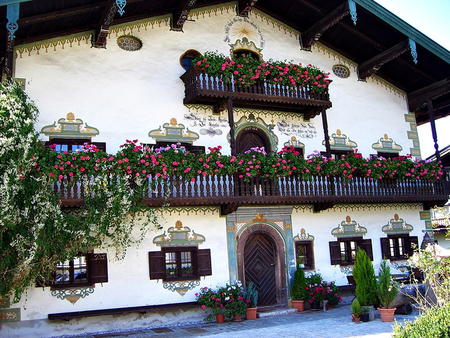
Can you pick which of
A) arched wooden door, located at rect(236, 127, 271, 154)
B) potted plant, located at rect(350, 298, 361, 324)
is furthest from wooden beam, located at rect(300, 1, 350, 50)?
potted plant, located at rect(350, 298, 361, 324)

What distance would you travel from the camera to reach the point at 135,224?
537 inches

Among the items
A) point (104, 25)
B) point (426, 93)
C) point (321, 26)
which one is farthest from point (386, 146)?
point (104, 25)

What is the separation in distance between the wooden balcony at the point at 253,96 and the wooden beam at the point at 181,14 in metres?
1.77

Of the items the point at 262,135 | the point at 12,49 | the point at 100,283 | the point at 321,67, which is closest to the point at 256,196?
the point at 262,135

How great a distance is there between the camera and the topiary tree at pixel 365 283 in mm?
12547

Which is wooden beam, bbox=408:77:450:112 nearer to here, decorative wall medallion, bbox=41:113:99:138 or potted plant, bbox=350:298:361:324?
potted plant, bbox=350:298:361:324

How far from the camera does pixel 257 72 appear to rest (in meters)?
15.3

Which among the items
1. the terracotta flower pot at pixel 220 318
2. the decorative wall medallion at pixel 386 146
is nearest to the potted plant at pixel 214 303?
the terracotta flower pot at pixel 220 318

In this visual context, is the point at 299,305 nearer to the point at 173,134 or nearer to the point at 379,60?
the point at 173,134

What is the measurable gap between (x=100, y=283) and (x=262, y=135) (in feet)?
22.3

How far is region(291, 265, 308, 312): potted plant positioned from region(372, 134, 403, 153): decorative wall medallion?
19.4 ft

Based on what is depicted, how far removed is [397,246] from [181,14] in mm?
10644

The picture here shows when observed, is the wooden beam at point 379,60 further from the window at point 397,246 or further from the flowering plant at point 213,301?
the flowering plant at point 213,301

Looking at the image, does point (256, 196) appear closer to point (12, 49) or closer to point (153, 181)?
point (153, 181)
